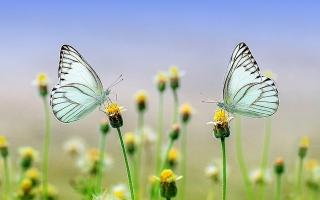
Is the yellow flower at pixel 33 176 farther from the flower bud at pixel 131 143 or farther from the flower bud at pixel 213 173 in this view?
the flower bud at pixel 213 173

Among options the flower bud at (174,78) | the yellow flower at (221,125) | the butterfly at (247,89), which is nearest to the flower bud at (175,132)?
the flower bud at (174,78)

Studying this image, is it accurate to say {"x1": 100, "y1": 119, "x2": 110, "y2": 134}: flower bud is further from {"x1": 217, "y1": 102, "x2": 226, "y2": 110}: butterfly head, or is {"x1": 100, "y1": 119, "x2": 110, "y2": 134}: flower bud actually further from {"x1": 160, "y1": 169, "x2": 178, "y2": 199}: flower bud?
{"x1": 217, "y1": 102, "x2": 226, "y2": 110}: butterfly head

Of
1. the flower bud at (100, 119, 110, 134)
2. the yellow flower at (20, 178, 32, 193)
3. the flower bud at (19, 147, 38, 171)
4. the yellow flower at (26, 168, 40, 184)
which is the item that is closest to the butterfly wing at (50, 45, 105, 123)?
the flower bud at (100, 119, 110, 134)

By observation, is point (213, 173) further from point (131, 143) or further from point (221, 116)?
point (221, 116)

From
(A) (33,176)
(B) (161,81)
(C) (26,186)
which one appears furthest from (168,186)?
(A) (33,176)

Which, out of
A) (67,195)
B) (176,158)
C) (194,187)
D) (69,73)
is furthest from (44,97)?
(194,187)

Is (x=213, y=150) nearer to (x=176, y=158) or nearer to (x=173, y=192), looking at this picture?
(x=176, y=158)
